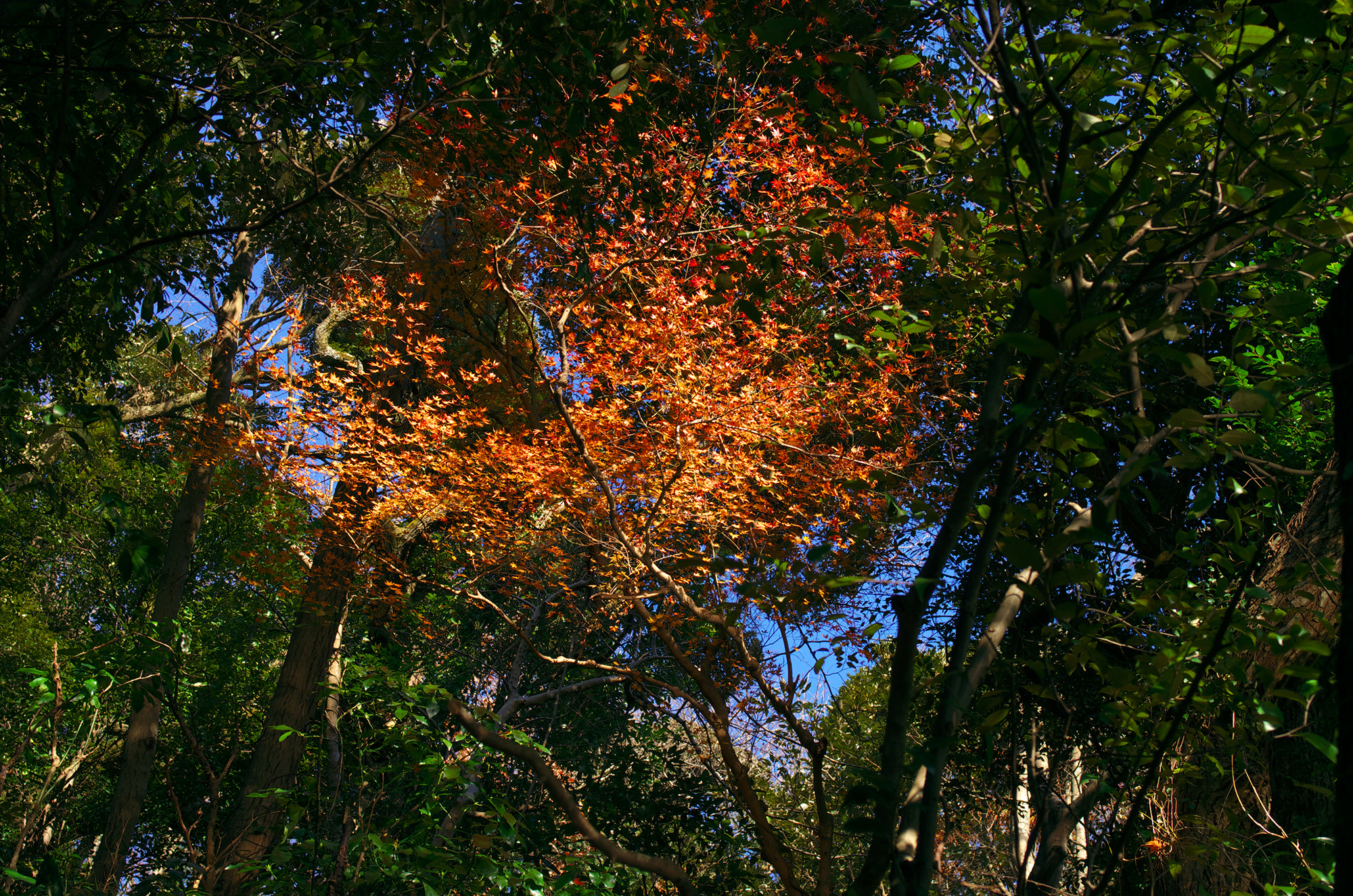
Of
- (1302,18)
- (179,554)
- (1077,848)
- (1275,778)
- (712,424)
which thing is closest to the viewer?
(1302,18)

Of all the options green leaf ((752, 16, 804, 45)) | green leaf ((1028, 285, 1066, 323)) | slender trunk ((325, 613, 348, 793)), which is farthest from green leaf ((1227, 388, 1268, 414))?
slender trunk ((325, 613, 348, 793))

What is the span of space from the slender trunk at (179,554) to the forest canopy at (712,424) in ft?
0.19

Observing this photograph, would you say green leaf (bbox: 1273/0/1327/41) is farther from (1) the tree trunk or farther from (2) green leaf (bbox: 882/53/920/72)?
(1) the tree trunk

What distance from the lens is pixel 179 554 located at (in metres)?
8.60

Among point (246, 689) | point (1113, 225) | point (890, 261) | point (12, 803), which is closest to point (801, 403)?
point (890, 261)

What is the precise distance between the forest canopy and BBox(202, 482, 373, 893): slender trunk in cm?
5

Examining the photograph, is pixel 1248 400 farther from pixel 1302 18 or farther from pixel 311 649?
pixel 311 649

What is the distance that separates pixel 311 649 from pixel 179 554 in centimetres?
174

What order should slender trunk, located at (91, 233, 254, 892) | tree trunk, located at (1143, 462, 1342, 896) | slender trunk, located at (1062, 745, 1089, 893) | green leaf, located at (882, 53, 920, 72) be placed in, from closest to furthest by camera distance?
green leaf, located at (882, 53, 920, 72) → tree trunk, located at (1143, 462, 1342, 896) → slender trunk, located at (1062, 745, 1089, 893) → slender trunk, located at (91, 233, 254, 892)

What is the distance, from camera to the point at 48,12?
3.24 m

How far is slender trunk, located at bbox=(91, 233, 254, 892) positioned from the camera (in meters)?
7.78

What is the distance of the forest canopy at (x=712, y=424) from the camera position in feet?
5.26

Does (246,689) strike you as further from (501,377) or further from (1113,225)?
(1113,225)

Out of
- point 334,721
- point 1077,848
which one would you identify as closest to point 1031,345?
point 334,721
